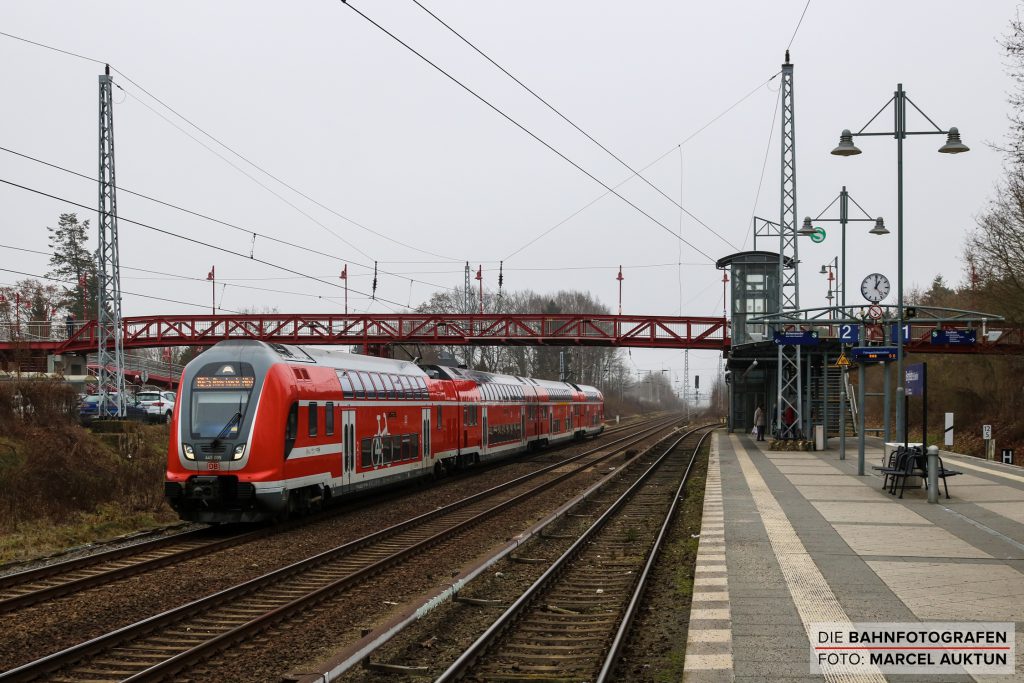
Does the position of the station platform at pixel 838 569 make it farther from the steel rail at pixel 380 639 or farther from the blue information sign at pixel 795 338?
the blue information sign at pixel 795 338

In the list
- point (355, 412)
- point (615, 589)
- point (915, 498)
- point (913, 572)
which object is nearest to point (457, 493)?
point (355, 412)

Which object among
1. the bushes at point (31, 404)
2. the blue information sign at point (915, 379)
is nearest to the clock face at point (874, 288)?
the blue information sign at point (915, 379)

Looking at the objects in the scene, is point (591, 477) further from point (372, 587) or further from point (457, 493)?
point (372, 587)

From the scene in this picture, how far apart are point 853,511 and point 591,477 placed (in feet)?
41.3

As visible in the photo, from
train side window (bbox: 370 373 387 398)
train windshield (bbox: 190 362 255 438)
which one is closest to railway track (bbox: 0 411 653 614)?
train windshield (bbox: 190 362 255 438)

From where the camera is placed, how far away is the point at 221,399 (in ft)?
53.4

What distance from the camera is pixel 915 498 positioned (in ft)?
59.7

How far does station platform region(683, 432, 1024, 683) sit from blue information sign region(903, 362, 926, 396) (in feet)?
6.59

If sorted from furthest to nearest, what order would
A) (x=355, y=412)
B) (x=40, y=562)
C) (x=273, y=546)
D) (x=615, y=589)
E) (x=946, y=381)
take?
(x=946, y=381), (x=355, y=412), (x=273, y=546), (x=40, y=562), (x=615, y=589)

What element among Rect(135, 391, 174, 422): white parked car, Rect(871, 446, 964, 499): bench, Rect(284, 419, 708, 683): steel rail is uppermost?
Rect(135, 391, 174, 422): white parked car

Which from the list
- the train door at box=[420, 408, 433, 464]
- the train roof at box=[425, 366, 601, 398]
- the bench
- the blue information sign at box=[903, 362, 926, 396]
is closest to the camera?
the blue information sign at box=[903, 362, 926, 396]

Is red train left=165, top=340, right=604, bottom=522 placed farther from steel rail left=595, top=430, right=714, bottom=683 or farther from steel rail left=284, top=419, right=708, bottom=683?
steel rail left=595, top=430, right=714, bottom=683

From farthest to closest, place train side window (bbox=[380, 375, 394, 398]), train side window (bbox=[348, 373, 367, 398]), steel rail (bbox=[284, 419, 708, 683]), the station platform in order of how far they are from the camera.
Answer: train side window (bbox=[380, 375, 394, 398]) → train side window (bbox=[348, 373, 367, 398]) → the station platform → steel rail (bbox=[284, 419, 708, 683])

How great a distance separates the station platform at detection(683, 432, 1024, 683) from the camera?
7.88 m
